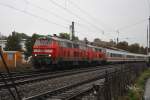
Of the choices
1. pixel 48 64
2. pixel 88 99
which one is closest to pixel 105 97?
pixel 88 99

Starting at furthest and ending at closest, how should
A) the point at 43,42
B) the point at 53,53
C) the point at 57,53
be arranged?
Result: the point at 43,42, the point at 57,53, the point at 53,53

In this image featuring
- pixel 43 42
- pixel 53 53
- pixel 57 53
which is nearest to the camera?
pixel 53 53

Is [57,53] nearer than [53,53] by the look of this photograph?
No

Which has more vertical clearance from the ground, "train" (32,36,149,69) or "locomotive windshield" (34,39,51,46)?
"locomotive windshield" (34,39,51,46)

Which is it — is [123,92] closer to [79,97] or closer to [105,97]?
[79,97]

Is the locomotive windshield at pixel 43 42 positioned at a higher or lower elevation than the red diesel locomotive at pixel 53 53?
higher

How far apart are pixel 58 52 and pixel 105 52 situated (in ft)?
90.4

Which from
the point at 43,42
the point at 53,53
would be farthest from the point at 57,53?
the point at 43,42

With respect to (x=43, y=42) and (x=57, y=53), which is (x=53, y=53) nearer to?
(x=57, y=53)

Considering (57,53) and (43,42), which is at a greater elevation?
(43,42)

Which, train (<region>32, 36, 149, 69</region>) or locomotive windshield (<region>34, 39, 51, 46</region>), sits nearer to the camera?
train (<region>32, 36, 149, 69</region>)

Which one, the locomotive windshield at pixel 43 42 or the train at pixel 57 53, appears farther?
the locomotive windshield at pixel 43 42

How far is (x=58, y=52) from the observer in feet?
103

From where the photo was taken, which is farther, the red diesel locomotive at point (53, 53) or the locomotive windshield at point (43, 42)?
the locomotive windshield at point (43, 42)
